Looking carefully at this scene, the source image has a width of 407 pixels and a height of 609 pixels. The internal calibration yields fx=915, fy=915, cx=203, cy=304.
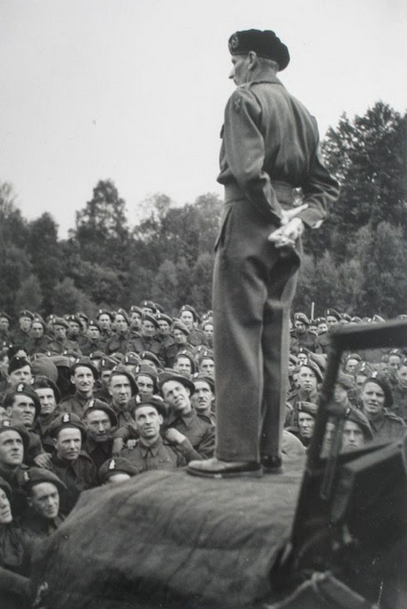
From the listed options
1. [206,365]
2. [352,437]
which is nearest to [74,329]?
[206,365]

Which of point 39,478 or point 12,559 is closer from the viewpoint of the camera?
point 12,559

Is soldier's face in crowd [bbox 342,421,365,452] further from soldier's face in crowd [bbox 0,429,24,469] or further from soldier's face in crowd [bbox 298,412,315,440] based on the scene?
soldier's face in crowd [bbox 298,412,315,440]

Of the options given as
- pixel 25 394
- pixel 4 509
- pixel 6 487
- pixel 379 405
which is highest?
pixel 379 405

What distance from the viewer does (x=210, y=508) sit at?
118 inches

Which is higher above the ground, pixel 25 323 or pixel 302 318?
pixel 302 318

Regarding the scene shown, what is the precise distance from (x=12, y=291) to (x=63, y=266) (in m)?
1.57

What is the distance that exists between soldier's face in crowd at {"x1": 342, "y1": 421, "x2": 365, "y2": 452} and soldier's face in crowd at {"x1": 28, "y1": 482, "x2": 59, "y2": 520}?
5.97ft

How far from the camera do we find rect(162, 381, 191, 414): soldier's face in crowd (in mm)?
6148

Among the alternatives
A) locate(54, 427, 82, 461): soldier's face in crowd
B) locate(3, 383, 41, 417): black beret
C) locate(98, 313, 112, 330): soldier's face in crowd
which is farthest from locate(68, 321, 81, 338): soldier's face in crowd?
locate(54, 427, 82, 461): soldier's face in crowd

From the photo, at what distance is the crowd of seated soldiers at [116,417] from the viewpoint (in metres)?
4.22

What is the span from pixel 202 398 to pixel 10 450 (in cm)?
213

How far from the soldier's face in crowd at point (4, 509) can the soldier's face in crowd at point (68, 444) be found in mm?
934

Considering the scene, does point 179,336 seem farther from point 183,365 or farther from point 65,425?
point 65,425

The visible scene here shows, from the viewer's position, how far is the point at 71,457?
5.32m
